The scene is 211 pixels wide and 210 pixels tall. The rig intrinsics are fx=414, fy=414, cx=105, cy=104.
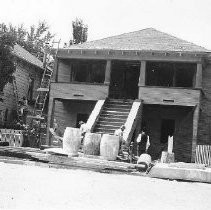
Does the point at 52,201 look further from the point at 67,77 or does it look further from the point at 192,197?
the point at 67,77

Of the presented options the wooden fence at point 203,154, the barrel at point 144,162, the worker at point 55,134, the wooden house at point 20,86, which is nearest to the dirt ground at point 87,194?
the barrel at point 144,162

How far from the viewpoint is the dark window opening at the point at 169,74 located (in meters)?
26.5

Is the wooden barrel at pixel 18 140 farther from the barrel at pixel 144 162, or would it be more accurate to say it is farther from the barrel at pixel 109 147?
the barrel at pixel 144 162

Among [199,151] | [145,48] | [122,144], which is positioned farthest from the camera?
[145,48]

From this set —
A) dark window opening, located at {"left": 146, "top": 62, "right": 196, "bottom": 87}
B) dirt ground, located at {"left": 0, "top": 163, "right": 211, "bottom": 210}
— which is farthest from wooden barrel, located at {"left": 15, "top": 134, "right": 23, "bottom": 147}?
dirt ground, located at {"left": 0, "top": 163, "right": 211, "bottom": 210}

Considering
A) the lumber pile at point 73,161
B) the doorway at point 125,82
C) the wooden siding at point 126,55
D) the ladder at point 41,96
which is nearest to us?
the lumber pile at point 73,161

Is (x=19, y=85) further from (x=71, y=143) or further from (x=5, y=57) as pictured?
(x=71, y=143)

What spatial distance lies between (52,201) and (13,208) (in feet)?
3.24

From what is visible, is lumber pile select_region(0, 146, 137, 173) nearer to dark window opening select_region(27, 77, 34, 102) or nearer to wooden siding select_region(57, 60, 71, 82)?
wooden siding select_region(57, 60, 71, 82)

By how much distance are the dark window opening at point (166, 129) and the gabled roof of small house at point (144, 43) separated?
4860mm

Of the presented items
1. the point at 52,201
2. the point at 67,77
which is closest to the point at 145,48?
the point at 67,77

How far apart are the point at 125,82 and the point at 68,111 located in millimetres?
4374

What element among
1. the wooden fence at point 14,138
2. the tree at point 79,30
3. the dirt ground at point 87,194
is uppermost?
the tree at point 79,30

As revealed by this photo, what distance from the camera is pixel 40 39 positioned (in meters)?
61.3
